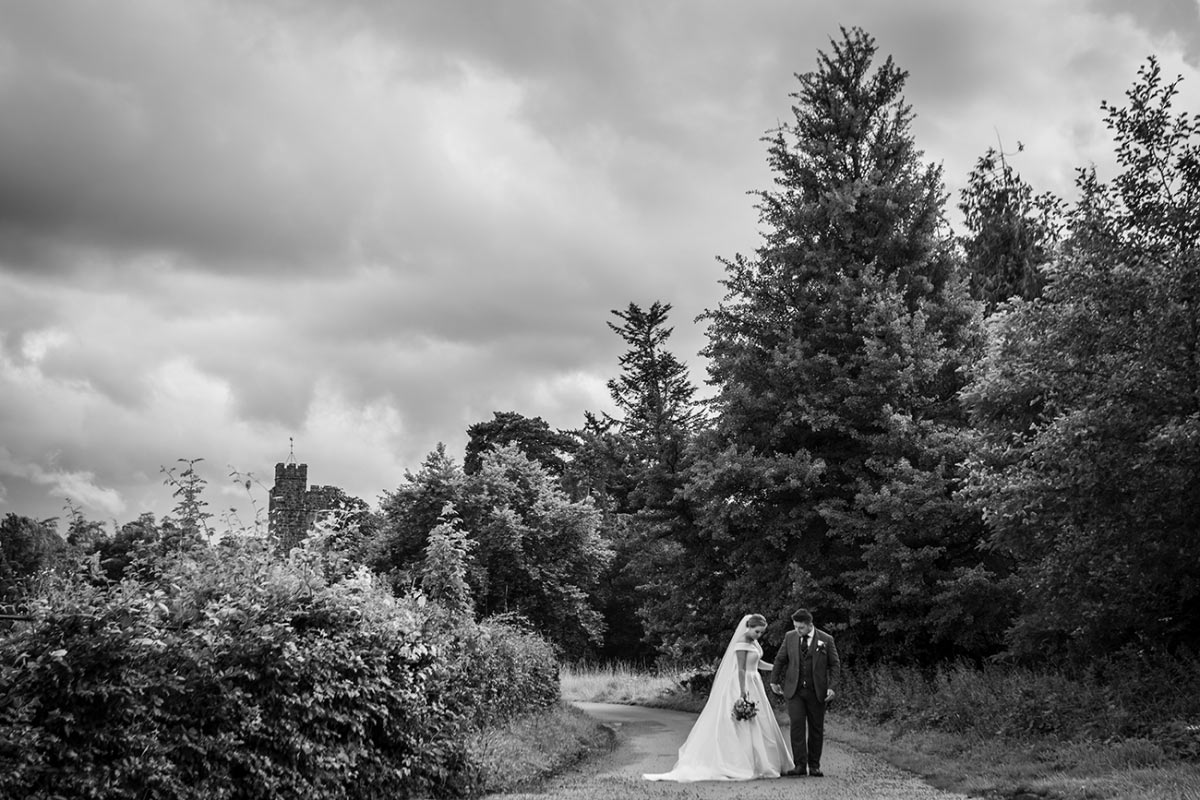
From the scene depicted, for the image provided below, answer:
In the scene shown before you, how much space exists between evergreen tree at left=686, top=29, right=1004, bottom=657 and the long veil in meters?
9.51

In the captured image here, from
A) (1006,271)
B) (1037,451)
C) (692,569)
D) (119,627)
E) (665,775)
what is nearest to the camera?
(119,627)

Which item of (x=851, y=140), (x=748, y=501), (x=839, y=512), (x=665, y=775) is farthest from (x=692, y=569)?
(x=665, y=775)

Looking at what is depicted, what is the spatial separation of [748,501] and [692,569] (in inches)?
150

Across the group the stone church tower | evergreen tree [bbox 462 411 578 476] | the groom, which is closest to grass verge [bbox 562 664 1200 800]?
the groom

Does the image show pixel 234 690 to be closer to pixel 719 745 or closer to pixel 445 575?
pixel 719 745

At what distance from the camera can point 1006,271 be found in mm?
34750

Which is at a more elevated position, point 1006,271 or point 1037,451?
point 1006,271

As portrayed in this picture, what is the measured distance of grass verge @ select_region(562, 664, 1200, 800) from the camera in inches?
383

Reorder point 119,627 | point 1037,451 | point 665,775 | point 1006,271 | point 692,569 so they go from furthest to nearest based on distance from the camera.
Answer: point 1006,271, point 692,569, point 1037,451, point 665,775, point 119,627

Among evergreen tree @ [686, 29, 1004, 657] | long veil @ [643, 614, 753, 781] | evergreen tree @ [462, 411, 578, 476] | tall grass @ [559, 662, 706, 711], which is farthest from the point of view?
evergreen tree @ [462, 411, 578, 476]

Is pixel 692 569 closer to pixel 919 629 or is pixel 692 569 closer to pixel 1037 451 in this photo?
pixel 919 629

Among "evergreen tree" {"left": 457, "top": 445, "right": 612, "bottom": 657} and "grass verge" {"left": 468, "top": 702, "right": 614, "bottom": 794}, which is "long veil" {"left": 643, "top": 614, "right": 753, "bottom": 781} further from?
"evergreen tree" {"left": 457, "top": 445, "right": 612, "bottom": 657}

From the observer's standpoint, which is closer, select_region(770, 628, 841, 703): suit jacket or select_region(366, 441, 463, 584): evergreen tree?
select_region(770, 628, 841, 703): suit jacket

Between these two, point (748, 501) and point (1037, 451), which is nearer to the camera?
point (1037, 451)
